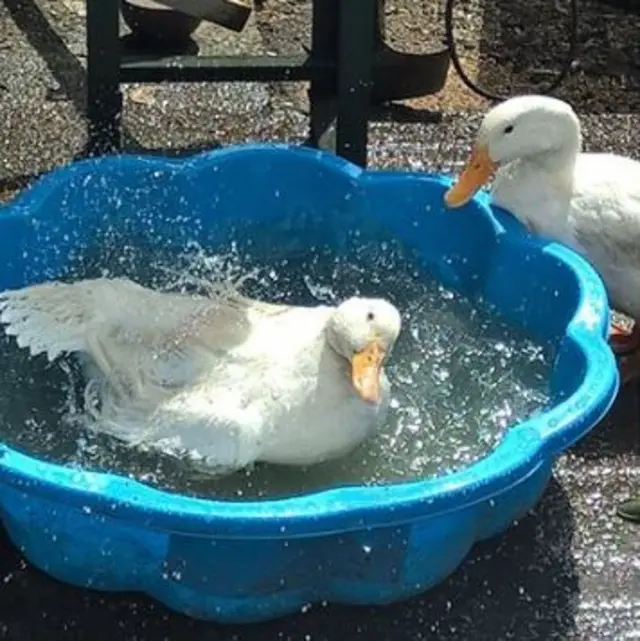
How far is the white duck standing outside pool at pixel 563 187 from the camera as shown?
7.63 ft

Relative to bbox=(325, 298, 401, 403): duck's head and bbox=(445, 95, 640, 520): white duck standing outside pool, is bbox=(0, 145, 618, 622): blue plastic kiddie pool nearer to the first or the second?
bbox=(445, 95, 640, 520): white duck standing outside pool

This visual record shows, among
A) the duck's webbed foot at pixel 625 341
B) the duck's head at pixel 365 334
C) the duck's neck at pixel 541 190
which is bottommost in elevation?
the duck's webbed foot at pixel 625 341

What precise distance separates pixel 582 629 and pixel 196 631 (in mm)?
451

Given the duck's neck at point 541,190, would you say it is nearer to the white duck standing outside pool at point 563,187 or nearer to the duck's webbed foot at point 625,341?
the white duck standing outside pool at point 563,187

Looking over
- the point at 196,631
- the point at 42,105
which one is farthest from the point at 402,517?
the point at 42,105

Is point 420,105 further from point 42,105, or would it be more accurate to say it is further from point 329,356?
point 329,356

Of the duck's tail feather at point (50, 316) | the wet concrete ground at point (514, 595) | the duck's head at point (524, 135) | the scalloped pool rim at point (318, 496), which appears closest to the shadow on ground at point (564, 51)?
the duck's head at point (524, 135)

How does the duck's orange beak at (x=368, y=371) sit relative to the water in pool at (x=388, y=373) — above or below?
above

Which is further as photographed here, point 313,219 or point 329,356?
point 313,219

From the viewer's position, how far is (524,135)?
239 cm

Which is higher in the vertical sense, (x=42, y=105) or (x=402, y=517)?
(x=402, y=517)

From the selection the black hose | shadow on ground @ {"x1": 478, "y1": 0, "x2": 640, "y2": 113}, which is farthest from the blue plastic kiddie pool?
shadow on ground @ {"x1": 478, "y1": 0, "x2": 640, "y2": 113}

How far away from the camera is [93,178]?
236cm

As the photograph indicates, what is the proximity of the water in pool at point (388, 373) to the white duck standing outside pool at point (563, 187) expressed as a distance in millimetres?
161
